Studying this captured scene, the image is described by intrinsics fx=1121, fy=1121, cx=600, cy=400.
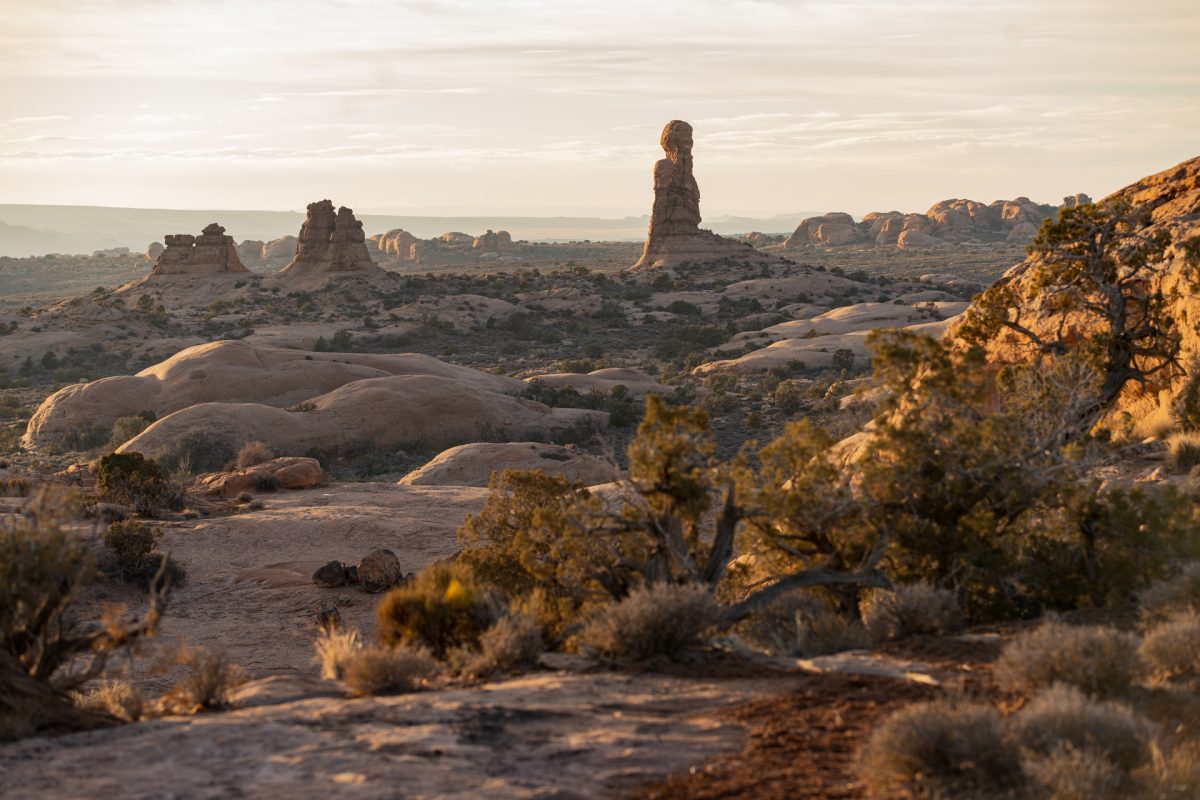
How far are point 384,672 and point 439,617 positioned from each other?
52.6 inches

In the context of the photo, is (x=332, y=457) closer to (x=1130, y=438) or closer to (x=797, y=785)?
(x=1130, y=438)

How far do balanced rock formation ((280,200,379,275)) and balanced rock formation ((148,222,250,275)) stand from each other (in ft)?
12.7

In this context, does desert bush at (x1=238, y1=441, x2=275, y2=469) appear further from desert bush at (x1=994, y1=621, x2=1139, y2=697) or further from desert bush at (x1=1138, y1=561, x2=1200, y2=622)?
desert bush at (x1=994, y1=621, x2=1139, y2=697)

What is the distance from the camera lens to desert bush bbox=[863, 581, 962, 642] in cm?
836

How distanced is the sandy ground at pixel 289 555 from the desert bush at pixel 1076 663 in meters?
8.27

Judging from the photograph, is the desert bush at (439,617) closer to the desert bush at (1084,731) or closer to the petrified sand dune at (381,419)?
the desert bush at (1084,731)

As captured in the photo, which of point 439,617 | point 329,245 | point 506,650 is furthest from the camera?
point 329,245

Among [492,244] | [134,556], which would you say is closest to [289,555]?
[134,556]

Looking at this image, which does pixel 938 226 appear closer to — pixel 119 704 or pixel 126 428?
pixel 126 428

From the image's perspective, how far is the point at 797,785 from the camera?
5.67 metres

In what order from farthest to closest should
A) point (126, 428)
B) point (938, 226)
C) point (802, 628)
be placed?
1. point (938, 226)
2. point (126, 428)
3. point (802, 628)

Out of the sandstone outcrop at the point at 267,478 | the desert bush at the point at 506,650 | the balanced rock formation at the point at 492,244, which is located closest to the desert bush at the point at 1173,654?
the desert bush at the point at 506,650

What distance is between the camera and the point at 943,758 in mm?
5387

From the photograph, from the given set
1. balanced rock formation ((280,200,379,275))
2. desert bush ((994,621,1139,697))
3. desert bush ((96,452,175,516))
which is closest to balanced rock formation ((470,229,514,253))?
balanced rock formation ((280,200,379,275))
